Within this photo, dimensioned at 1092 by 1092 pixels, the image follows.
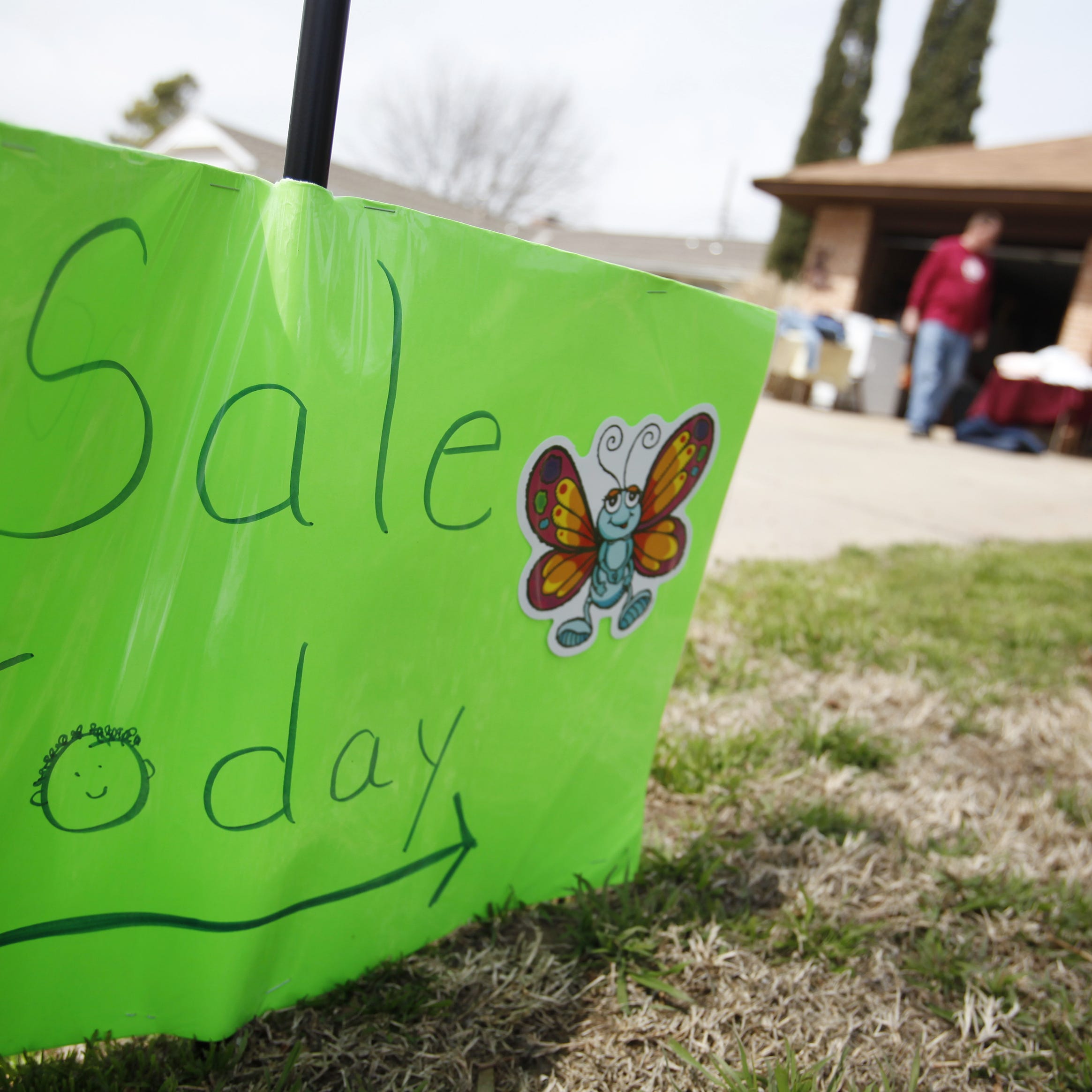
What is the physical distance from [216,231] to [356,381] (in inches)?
7.1

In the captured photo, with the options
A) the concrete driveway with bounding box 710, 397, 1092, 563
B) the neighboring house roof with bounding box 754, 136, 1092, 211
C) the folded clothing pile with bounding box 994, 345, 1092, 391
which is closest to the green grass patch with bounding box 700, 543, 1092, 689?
the concrete driveway with bounding box 710, 397, 1092, 563

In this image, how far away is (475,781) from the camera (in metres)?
1.16

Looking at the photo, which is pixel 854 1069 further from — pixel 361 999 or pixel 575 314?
pixel 575 314

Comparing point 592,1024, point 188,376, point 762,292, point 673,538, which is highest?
point 762,292

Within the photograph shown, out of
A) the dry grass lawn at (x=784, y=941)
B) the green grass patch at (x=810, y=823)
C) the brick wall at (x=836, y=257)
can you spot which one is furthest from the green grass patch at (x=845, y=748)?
the brick wall at (x=836, y=257)

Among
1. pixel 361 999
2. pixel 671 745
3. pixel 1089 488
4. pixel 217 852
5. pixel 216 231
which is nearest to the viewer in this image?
pixel 216 231

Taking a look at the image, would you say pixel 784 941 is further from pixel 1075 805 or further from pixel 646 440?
pixel 1075 805

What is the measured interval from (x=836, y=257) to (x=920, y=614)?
11741 millimetres

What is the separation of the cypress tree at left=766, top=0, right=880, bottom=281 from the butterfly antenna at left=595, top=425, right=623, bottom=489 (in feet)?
76.7

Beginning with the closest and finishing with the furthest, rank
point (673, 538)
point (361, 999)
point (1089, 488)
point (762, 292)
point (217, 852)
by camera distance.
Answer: point (217, 852), point (361, 999), point (673, 538), point (1089, 488), point (762, 292)

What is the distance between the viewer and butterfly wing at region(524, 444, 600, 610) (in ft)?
3.49

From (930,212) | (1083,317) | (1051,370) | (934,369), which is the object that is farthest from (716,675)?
Answer: (930,212)

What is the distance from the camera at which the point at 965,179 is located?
12234 millimetres

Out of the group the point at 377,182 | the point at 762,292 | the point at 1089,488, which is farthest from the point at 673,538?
the point at 762,292
